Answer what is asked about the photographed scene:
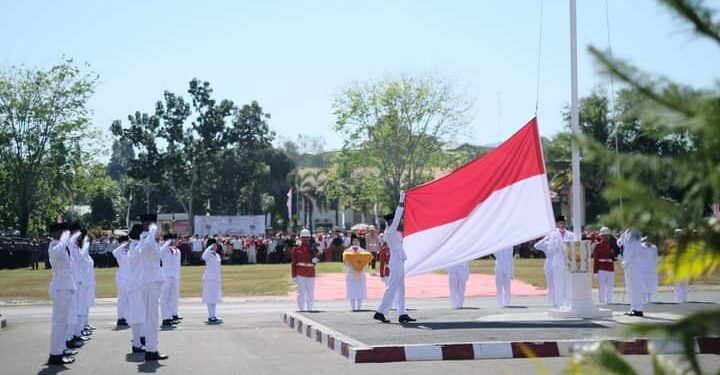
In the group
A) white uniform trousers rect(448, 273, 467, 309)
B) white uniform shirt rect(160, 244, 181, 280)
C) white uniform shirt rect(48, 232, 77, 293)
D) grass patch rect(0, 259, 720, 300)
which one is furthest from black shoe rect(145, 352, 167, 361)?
grass patch rect(0, 259, 720, 300)

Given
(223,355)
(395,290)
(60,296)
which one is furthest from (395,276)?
(60,296)

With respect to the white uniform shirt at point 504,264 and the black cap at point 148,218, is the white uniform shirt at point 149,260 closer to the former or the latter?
the black cap at point 148,218

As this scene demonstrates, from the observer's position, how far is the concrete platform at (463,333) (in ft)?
39.7

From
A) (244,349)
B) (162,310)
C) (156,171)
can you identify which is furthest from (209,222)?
(244,349)

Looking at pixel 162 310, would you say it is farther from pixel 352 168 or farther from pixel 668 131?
pixel 352 168

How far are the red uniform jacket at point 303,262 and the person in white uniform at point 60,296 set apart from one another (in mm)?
8795

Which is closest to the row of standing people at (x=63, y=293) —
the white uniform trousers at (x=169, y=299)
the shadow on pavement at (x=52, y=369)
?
the shadow on pavement at (x=52, y=369)

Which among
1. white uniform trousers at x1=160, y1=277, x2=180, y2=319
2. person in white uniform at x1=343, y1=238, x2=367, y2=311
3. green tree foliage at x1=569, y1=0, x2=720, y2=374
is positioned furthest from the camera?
person in white uniform at x1=343, y1=238, x2=367, y2=311

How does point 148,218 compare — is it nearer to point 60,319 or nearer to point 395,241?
point 60,319

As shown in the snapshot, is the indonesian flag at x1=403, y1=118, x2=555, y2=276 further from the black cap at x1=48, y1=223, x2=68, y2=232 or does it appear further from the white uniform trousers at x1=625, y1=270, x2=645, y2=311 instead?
the black cap at x1=48, y1=223, x2=68, y2=232

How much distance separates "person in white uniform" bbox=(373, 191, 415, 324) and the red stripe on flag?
0.58 metres

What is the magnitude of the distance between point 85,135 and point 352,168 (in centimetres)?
1796

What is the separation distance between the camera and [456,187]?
55.2ft

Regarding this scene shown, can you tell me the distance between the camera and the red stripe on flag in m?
16.5
